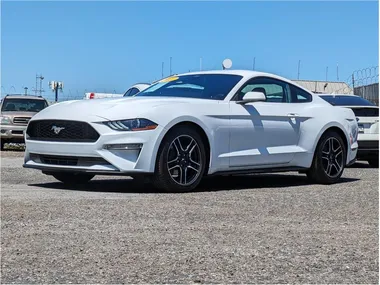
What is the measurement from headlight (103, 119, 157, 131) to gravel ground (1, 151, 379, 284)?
0.65 meters

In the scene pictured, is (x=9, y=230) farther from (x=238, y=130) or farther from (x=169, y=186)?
(x=238, y=130)

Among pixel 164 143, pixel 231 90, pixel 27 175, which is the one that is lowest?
pixel 27 175

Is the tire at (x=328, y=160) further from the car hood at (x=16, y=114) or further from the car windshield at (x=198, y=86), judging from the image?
the car hood at (x=16, y=114)

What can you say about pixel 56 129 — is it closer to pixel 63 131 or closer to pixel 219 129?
pixel 63 131

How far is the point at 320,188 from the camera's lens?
771 centimetres

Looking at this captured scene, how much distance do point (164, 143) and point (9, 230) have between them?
2456 mm

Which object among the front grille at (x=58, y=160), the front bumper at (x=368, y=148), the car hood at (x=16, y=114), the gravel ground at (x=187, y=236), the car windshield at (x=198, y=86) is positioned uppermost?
the car windshield at (x=198, y=86)

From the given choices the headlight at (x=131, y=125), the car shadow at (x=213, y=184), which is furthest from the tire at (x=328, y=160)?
the headlight at (x=131, y=125)

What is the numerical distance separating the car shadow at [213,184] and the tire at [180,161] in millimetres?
222

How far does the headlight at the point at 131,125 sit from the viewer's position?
6.66m

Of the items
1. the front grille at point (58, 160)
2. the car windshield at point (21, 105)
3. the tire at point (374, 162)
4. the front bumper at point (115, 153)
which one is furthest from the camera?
the car windshield at point (21, 105)

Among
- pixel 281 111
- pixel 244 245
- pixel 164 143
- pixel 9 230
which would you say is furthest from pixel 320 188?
pixel 9 230

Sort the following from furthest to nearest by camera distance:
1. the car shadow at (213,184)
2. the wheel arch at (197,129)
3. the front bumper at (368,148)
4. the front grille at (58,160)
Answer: the front bumper at (368,148)
the car shadow at (213,184)
the front grille at (58,160)
the wheel arch at (197,129)

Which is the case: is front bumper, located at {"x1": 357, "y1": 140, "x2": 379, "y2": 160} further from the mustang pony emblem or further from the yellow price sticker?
the mustang pony emblem
